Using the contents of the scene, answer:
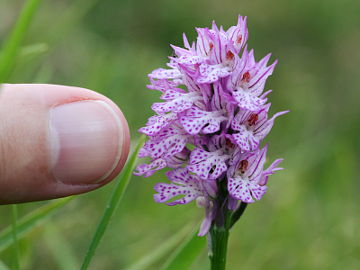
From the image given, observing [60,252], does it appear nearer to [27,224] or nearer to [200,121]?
[27,224]

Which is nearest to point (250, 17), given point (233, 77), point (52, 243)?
point (52, 243)

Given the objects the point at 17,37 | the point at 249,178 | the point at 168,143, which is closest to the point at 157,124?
the point at 168,143

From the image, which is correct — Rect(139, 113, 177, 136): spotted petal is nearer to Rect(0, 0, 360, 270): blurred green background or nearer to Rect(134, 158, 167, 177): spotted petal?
Rect(134, 158, 167, 177): spotted petal

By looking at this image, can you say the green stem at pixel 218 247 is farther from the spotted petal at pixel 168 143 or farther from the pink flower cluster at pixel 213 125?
the spotted petal at pixel 168 143

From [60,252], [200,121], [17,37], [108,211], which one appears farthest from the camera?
[60,252]

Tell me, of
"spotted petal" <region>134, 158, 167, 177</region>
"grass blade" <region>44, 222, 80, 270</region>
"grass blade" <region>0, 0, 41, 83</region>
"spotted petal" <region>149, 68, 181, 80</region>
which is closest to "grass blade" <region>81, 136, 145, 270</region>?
"spotted petal" <region>134, 158, 167, 177</region>

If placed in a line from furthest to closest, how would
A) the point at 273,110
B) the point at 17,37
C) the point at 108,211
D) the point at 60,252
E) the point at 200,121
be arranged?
1. the point at 273,110
2. the point at 60,252
3. the point at 17,37
4. the point at 108,211
5. the point at 200,121

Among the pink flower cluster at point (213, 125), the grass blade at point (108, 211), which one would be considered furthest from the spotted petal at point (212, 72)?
the grass blade at point (108, 211)
